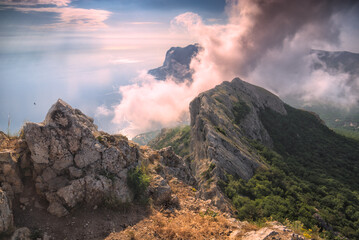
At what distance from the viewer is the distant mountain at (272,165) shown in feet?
129

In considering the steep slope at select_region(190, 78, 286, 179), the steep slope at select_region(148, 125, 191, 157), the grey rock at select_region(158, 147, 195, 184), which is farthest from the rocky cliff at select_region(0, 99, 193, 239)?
the steep slope at select_region(148, 125, 191, 157)

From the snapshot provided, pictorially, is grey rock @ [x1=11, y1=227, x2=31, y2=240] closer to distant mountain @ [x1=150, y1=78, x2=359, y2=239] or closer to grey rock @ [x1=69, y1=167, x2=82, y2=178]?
grey rock @ [x1=69, y1=167, x2=82, y2=178]

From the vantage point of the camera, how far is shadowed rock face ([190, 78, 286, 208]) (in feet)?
156

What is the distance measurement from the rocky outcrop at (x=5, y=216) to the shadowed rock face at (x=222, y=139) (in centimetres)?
3345

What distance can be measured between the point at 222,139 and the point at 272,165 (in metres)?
25.4

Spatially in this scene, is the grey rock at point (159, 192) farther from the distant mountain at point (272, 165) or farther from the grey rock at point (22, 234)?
the distant mountain at point (272, 165)

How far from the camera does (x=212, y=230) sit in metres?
10.2

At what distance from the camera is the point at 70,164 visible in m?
11.1

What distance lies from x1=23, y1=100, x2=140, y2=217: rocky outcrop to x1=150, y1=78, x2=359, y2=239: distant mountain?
11585 mm

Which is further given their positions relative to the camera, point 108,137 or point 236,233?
point 108,137

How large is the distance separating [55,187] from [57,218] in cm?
158

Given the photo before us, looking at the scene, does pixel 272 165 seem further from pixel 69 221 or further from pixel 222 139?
pixel 69 221

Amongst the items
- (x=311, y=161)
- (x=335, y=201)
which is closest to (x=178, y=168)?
(x=335, y=201)

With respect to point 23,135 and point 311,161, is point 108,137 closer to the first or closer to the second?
point 23,135
